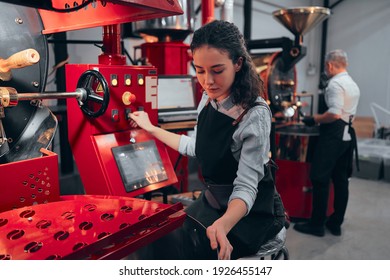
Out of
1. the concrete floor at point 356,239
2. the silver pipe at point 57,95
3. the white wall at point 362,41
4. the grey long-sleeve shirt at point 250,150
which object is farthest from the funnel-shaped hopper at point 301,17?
the white wall at point 362,41

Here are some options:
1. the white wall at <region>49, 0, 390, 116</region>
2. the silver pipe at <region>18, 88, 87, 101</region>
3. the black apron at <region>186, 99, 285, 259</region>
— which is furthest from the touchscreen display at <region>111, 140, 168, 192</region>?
the white wall at <region>49, 0, 390, 116</region>

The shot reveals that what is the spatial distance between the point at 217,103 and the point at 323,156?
1.92 meters

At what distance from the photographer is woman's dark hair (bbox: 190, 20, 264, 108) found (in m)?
1.16

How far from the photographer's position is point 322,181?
298 centimetres

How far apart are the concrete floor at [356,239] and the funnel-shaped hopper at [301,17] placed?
177 cm

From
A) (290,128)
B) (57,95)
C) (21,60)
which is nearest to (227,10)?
(290,128)

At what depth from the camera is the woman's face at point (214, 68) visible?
1158 millimetres

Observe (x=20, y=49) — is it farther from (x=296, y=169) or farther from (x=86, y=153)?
(x=296, y=169)

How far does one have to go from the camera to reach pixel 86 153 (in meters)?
1.56

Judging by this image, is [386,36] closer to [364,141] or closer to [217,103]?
[364,141]

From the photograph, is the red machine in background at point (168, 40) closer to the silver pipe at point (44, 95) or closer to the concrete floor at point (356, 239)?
the concrete floor at point (356, 239)

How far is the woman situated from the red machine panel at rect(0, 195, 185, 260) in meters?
0.24
